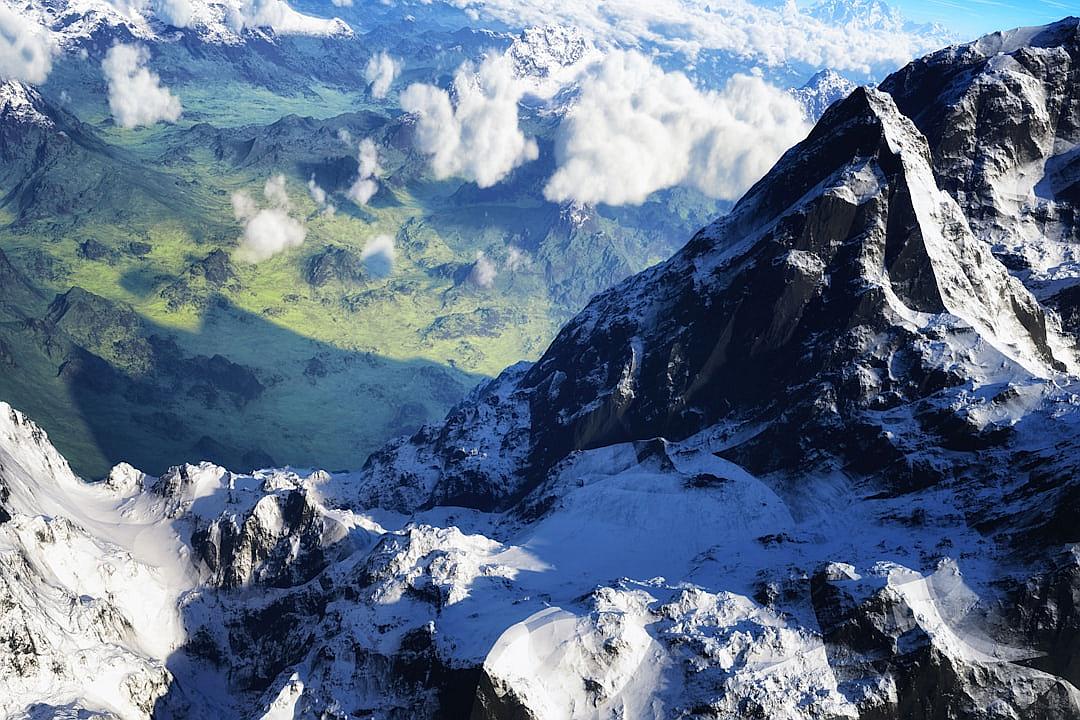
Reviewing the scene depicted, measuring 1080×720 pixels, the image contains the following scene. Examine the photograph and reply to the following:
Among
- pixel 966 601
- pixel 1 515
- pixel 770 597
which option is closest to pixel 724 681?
pixel 770 597

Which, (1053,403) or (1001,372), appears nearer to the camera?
(1053,403)

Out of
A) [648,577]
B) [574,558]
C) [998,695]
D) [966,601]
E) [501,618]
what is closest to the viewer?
[998,695]

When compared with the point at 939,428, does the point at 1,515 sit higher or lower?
lower

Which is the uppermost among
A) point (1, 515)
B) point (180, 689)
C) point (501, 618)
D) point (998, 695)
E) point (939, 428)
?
point (939, 428)

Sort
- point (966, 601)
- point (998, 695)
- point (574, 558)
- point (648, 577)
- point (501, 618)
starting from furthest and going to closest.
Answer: point (574, 558) → point (648, 577) → point (501, 618) → point (966, 601) → point (998, 695)

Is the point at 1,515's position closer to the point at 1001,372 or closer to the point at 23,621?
the point at 23,621

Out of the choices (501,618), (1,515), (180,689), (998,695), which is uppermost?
(998,695)

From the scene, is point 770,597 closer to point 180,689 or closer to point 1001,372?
point 1001,372

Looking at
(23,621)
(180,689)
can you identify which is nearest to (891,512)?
(180,689)

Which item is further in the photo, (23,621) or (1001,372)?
(1001,372)
